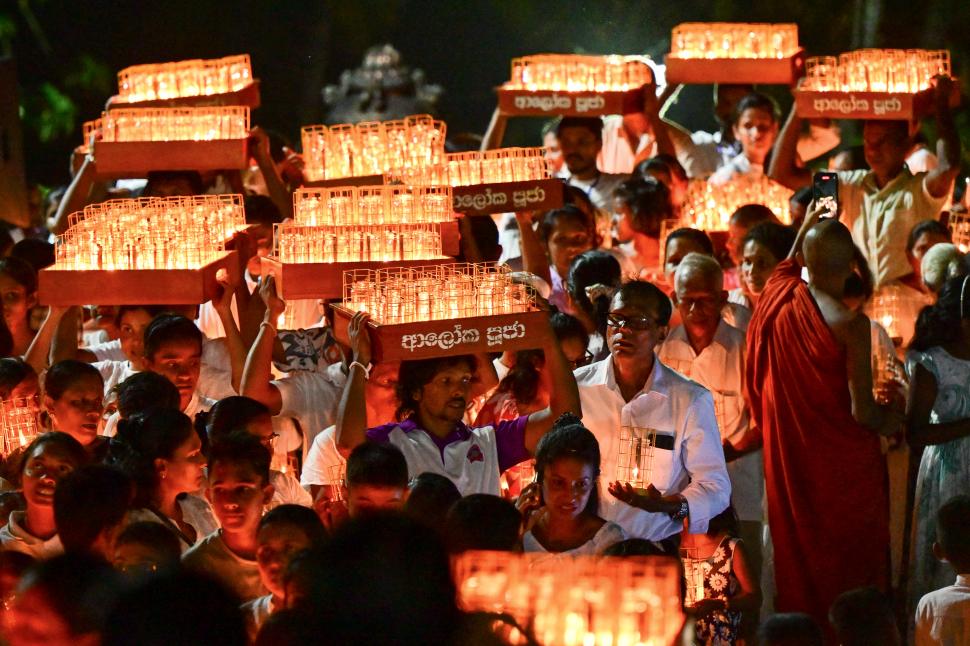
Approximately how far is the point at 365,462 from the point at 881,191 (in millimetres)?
5891

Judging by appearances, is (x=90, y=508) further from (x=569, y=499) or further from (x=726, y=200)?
(x=726, y=200)

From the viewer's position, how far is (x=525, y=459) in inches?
258

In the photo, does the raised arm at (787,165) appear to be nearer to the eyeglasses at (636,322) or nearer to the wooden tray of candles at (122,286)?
the eyeglasses at (636,322)

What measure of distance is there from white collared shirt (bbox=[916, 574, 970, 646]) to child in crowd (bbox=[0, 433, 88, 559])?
303 cm

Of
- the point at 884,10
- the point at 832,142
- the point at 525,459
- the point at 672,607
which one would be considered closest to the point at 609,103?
the point at 832,142

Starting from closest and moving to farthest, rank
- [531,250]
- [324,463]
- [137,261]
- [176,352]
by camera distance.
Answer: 1. [324,463]
2. [176,352]
3. [137,261]
4. [531,250]

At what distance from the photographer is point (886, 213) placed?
34.6 feet

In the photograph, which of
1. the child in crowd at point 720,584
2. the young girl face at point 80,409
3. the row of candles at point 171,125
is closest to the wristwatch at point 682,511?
the child in crowd at point 720,584

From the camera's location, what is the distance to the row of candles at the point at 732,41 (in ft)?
37.7

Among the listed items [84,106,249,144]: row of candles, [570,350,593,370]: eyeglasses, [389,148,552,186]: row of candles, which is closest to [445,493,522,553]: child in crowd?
[570,350,593,370]: eyeglasses

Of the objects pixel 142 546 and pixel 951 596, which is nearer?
pixel 142 546

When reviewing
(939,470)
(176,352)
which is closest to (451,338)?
(176,352)

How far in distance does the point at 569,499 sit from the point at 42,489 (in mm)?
1806

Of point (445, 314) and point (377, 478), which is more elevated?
point (445, 314)
